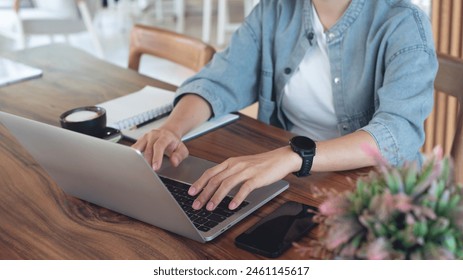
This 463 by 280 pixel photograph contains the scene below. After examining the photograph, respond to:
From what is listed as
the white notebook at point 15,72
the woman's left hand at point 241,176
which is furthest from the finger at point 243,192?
the white notebook at point 15,72

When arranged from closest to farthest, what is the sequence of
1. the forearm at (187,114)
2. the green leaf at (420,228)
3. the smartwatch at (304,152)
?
the green leaf at (420,228)
the smartwatch at (304,152)
the forearm at (187,114)

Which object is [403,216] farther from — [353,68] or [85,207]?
[353,68]

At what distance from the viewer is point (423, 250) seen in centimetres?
68

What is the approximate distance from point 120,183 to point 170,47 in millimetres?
1063

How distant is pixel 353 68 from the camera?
1474 mm

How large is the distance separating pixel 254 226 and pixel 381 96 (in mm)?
466

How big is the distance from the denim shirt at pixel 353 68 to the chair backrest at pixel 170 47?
0.78ft

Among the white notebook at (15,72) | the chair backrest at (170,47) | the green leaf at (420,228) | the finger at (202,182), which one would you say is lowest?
the finger at (202,182)

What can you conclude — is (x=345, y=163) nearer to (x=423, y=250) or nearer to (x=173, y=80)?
(x=423, y=250)

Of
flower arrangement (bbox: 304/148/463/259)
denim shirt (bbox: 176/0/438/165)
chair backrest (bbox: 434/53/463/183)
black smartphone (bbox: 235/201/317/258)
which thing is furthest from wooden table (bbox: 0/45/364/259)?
chair backrest (bbox: 434/53/463/183)

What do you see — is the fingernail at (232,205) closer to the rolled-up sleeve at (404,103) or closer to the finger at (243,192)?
the finger at (243,192)

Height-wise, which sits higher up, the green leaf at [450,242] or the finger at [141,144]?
the green leaf at [450,242]

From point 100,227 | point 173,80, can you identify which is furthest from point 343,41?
point 173,80

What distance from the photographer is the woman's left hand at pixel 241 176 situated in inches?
42.3
